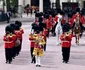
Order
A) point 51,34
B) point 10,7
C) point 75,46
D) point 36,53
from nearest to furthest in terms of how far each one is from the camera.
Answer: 1. point 36,53
2. point 75,46
3. point 51,34
4. point 10,7

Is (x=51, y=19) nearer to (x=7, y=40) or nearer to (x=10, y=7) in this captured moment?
(x=7, y=40)

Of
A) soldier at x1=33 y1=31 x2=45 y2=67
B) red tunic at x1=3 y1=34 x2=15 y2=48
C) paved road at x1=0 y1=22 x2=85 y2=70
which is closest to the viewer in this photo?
soldier at x1=33 y1=31 x2=45 y2=67

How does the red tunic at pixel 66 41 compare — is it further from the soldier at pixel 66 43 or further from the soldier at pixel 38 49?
the soldier at pixel 38 49

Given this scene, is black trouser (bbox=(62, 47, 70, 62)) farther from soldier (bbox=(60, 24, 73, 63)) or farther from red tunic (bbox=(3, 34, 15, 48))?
red tunic (bbox=(3, 34, 15, 48))

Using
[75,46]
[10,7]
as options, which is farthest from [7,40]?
[10,7]

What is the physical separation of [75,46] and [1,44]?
14.7 feet

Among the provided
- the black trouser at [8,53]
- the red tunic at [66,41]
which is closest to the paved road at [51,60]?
the black trouser at [8,53]

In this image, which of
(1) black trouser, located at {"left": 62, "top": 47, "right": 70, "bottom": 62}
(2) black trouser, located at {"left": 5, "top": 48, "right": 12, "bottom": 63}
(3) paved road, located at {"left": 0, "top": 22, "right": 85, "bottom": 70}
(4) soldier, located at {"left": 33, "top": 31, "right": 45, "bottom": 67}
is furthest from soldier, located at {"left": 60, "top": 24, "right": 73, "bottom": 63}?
(2) black trouser, located at {"left": 5, "top": 48, "right": 12, "bottom": 63}

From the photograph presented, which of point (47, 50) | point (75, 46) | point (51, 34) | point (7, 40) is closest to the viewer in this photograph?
point (7, 40)

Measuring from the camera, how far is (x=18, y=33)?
70.6 feet

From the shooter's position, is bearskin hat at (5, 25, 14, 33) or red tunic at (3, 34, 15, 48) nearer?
red tunic at (3, 34, 15, 48)

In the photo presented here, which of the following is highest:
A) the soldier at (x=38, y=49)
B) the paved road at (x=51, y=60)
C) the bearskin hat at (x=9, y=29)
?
the bearskin hat at (x=9, y=29)

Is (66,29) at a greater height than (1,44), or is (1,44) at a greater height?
(66,29)

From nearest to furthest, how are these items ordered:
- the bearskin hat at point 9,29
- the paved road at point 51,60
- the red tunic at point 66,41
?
the paved road at point 51,60
the red tunic at point 66,41
the bearskin hat at point 9,29
